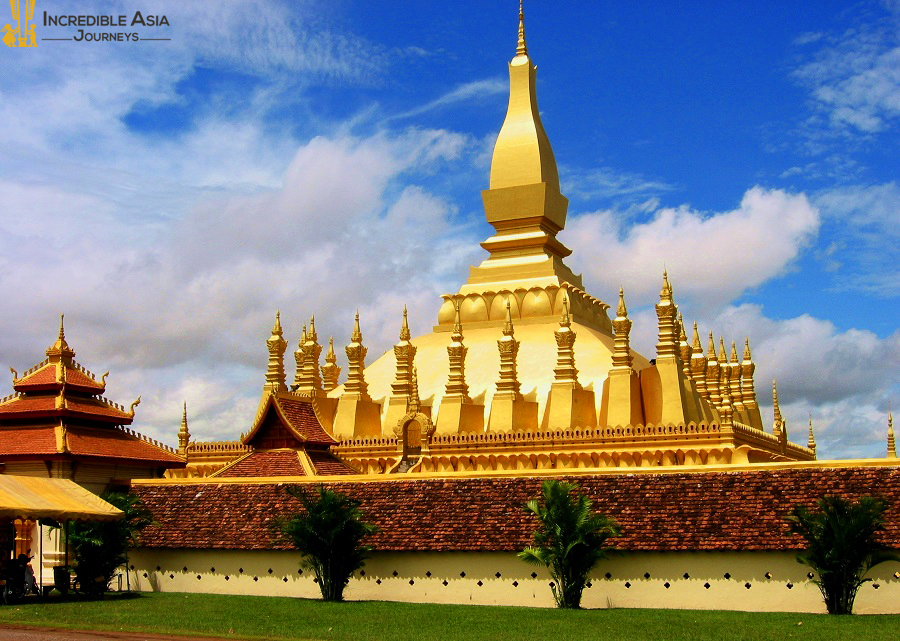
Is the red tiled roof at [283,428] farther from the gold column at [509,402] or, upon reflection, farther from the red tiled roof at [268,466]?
the gold column at [509,402]

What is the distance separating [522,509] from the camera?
20172mm

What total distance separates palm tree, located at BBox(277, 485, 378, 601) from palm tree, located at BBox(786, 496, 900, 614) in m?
7.49

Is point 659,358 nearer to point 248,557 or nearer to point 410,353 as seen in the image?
point 410,353

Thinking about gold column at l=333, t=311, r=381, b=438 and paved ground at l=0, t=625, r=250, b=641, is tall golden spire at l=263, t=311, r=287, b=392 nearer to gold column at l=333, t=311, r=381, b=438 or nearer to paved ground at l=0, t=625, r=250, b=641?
gold column at l=333, t=311, r=381, b=438

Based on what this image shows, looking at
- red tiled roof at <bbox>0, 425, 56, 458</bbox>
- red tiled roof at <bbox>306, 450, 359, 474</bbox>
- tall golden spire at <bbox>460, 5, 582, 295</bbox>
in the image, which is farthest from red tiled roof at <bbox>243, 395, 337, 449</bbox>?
tall golden spire at <bbox>460, 5, 582, 295</bbox>

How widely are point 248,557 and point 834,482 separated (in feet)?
35.2

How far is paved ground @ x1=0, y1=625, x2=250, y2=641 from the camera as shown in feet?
47.7

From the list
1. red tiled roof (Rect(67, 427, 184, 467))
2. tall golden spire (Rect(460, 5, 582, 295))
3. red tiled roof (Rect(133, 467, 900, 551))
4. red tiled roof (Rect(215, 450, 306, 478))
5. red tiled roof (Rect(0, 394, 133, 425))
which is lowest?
red tiled roof (Rect(133, 467, 900, 551))

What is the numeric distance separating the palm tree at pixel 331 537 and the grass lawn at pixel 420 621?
651mm

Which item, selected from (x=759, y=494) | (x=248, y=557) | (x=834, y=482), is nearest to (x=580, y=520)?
(x=759, y=494)

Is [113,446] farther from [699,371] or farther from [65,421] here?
[699,371]

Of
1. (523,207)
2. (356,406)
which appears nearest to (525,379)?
(356,406)

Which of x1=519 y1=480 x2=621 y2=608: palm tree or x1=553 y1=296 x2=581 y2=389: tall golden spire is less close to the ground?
x1=553 y1=296 x2=581 y2=389: tall golden spire

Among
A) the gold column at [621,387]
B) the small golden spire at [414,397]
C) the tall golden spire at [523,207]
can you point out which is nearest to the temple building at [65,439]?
the small golden spire at [414,397]
